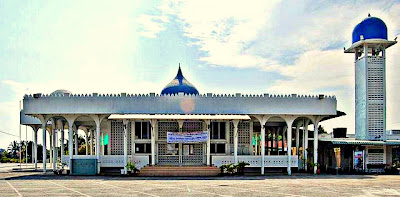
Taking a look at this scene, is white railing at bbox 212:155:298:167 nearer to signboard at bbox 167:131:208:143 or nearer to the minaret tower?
signboard at bbox 167:131:208:143

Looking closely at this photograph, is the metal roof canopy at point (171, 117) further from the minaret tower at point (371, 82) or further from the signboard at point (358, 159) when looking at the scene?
the minaret tower at point (371, 82)

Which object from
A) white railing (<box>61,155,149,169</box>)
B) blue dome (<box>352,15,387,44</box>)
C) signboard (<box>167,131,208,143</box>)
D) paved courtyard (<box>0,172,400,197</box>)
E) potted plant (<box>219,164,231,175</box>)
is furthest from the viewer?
blue dome (<box>352,15,387,44</box>)

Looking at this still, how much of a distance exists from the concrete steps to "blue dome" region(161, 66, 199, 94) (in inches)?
349

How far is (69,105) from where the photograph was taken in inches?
1262

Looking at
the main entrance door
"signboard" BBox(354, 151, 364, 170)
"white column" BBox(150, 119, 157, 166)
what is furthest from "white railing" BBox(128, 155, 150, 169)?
"signboard" BBox(354, 151, 364, 170)

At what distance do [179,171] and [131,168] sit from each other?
133 inches

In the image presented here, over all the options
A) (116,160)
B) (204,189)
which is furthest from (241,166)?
(204,189)

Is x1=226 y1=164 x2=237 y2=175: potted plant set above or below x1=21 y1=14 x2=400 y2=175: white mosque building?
below

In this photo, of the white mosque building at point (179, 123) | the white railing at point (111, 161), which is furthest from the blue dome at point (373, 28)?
the white railing at point (111, 161)

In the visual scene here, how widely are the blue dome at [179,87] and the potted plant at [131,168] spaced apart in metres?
8.92

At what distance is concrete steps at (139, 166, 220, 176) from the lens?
31047 mm

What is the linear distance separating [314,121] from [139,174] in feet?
44.9

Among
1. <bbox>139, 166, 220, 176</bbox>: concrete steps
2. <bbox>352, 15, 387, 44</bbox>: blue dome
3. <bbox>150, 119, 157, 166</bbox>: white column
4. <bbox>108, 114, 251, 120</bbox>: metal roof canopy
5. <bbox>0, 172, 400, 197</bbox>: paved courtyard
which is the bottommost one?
<bbox>139, 166, 220, 176</bbox>: concrete steps

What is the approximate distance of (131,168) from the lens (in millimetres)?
31125
